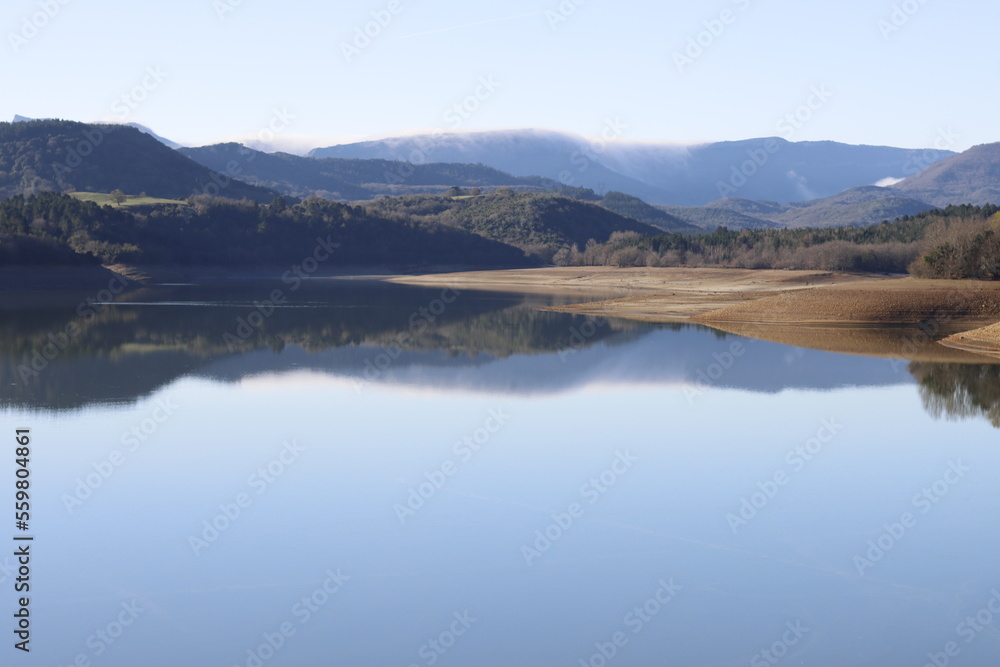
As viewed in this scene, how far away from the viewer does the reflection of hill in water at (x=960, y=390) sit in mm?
18094

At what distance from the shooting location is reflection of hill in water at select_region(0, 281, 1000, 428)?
21.1 m

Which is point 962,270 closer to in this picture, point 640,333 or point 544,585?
point 640,333

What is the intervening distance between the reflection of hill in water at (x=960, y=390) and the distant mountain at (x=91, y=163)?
118 meters

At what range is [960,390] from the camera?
20.6 m

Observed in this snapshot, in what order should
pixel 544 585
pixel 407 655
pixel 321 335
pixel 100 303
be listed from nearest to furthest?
pixel 407 655 < pixel 544 585 < pixel 321 335 < pixel 100 303

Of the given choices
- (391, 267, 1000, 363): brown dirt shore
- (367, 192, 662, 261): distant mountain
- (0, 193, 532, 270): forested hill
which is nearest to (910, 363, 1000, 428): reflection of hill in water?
(391, 267, 1000, 363): brown dirt shore

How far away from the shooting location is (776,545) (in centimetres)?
1024

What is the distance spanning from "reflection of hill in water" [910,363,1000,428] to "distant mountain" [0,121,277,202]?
389 feet

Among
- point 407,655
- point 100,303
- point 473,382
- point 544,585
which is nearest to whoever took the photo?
point 407,655

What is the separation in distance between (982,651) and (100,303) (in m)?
49.2

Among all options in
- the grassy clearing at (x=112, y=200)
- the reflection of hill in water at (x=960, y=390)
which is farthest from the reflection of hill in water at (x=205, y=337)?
the grassy clearing at (x=112, y=200)

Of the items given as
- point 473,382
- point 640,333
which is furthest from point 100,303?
point 473,382

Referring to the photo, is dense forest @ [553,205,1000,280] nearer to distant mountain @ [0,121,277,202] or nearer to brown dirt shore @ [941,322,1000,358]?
brown dirt shore @ [941,322,1000,358]

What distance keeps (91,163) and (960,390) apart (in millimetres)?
134260
